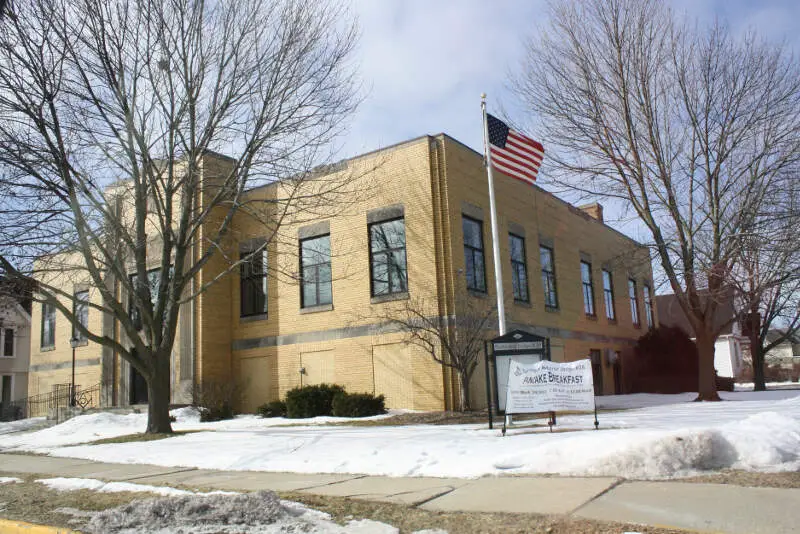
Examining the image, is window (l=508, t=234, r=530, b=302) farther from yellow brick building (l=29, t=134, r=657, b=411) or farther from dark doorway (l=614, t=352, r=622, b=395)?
dark doorway (l=614, t=352, r=622, b=395)

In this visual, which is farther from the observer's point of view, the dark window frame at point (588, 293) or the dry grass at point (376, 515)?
the dark window frame at point (588, 293)

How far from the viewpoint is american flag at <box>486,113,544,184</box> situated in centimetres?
1753

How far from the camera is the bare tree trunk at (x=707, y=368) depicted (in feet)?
73.9

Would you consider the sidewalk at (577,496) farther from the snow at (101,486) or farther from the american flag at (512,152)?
the american flag at (512,152)

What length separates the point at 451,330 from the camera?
2042 cm

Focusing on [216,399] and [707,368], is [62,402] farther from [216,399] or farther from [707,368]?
[707,368]

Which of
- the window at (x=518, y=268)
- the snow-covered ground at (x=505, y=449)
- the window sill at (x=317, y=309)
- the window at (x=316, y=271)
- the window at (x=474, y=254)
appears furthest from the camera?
the window at (x=518, y=268)

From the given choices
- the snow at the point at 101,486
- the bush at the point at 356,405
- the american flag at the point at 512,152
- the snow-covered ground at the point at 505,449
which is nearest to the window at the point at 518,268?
the american flag at the point at 512,152

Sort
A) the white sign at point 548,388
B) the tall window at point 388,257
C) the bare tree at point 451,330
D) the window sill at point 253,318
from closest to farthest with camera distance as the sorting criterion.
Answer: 1. the white sign at point 548,388
2. the bare tree at point 451,330
3. the tall window at point 388,257
4. the window sill at point 253,318

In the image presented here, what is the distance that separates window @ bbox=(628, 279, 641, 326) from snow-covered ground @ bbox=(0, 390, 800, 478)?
20236 mm

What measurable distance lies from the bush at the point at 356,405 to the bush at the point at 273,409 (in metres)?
2.60

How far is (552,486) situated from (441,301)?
541 inches

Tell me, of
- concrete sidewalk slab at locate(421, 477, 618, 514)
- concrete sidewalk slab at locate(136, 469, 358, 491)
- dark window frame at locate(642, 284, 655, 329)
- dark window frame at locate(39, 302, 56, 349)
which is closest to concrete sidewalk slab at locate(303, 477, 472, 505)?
concrete sidewalk slab at locate(421, 477, 618, 514)

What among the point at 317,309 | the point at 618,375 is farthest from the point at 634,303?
the point at 317,309
